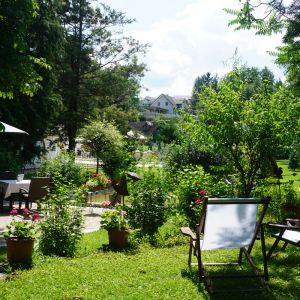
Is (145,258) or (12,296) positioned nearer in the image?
(12,296)

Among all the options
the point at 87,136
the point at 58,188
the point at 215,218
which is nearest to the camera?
the point at 215,218

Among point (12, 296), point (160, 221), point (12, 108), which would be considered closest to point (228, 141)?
point (160, 221)

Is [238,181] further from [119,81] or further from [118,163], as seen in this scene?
[119,81]

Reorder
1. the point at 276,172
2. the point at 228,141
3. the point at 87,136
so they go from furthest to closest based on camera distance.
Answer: the point at 87,136
the point at 276,172
the point at 228,141

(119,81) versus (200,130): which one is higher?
(119,81)

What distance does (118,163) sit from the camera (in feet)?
59.4

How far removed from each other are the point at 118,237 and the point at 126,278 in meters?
1.74

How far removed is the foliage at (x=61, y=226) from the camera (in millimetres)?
5945

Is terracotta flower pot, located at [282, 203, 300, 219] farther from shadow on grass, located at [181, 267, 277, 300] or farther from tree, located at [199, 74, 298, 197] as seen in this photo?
shadow on grass, located at [181, 267, 277, 300]

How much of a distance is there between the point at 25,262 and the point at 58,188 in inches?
66.5

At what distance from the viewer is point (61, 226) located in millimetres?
6008

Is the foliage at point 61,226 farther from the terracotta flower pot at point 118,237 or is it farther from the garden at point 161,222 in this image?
the terracotta flower pot at point 118,237

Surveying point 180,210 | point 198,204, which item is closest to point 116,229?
point 198,204

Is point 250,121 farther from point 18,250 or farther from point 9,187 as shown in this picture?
point 9,187
